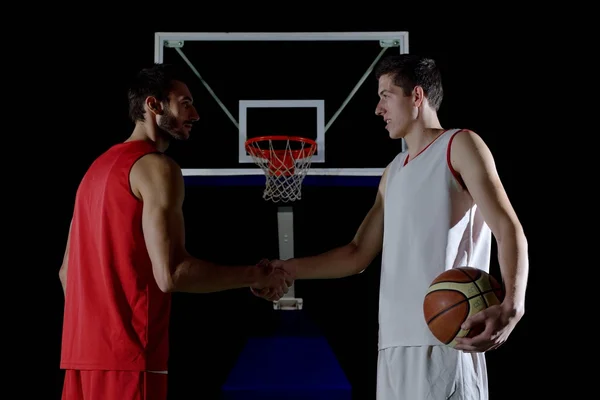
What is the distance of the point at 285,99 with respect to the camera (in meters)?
3.64

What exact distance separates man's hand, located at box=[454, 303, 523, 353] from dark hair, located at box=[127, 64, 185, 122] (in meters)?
1.52

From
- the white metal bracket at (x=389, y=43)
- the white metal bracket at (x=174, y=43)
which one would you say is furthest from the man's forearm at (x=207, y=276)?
the white metal bracket at (x=389, y=43)

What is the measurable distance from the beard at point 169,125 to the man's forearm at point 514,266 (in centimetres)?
136

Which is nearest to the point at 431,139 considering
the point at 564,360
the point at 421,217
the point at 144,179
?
the point at 421,217

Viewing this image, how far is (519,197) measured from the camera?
3.93 meters

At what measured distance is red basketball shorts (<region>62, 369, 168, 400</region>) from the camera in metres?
2.06

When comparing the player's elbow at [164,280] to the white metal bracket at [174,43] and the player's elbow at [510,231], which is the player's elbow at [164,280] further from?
the white metal bracket at [174,43]

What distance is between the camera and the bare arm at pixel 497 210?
6.04 ft

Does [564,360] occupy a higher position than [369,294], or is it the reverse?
[369,294]

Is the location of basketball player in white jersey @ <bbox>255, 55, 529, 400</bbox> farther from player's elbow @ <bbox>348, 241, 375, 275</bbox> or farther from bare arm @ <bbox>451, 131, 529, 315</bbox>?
player's elbow @ <bbox>348, 241, 375, 275</bbox>

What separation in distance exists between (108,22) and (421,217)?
8.47 feet

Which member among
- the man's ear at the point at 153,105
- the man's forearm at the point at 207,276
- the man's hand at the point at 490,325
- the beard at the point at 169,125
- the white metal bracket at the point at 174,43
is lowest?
the man's hand at the point at 490,325

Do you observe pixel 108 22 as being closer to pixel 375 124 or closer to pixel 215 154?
pixel 215 154

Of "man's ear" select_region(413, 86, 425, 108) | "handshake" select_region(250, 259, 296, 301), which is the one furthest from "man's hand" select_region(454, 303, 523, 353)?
"handshake" select_region(250, 259, 296, 301)
